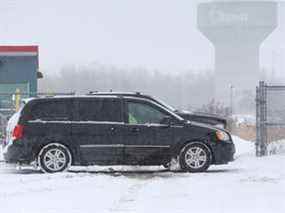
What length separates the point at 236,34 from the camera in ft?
390

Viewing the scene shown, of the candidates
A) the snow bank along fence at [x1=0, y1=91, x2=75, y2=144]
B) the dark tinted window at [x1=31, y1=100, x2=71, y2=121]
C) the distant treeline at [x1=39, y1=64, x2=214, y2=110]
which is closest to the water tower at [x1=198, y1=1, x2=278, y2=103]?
the distant treeline at [x1=39, y1=64, x2=214, y2=110]

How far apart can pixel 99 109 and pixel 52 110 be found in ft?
2.99

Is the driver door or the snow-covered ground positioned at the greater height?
the driver door

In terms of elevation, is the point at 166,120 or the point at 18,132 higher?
the point at 166,120

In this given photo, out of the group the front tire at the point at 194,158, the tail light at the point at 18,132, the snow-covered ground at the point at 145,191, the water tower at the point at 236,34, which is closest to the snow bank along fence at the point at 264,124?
the snow-covered ground at the point at 145,191

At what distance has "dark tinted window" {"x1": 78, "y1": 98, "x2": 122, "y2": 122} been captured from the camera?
48.3 feet

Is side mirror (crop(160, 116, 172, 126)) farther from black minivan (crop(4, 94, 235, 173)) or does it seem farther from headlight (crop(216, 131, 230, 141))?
headlight (crop(216, 131, 230, 141))

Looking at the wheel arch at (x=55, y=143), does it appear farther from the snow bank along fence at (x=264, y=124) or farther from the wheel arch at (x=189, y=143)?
the snow bank along fence at (x=264, y=124)

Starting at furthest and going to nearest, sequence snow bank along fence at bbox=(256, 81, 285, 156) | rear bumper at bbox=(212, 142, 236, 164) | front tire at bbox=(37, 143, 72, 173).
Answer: snow bank along fence at bbox=(256, 81, 285, 156)
rear bumper at bbox=(212, 142, 236, 164)
front tire at bbox=(37, 143, 72, 173)

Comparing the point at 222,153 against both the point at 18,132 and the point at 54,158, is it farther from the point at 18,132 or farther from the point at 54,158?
the point at 18,132

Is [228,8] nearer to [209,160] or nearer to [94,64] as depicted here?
[94,64]

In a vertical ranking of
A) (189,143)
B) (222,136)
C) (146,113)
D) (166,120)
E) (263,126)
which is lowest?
(189,143)

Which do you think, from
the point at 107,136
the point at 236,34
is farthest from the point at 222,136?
the point at 236,34

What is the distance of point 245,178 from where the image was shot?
1333 cm
